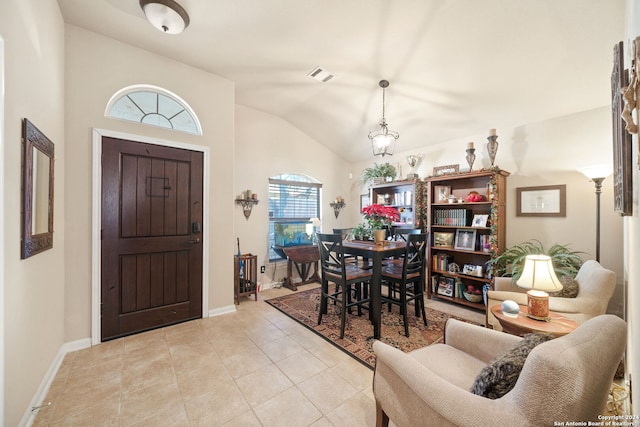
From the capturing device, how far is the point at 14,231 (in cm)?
139

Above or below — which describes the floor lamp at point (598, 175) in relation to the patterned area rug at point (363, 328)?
above

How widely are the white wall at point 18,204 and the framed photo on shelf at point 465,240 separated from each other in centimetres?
426

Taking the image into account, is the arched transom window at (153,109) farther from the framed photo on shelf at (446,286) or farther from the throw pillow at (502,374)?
the framed photo on shelf at (446,286)

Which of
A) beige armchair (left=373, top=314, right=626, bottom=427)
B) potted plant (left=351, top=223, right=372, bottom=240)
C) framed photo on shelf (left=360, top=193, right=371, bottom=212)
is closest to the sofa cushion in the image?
beige armchair (left=373, top=314, right=626, bottom=427)

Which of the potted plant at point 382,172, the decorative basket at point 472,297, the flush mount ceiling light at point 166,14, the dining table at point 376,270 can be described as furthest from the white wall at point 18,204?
the decorative basket at point 472,297

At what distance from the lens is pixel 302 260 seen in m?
4.12

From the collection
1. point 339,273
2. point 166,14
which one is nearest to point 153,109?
point 166,14

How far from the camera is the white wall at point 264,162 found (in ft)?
13.4

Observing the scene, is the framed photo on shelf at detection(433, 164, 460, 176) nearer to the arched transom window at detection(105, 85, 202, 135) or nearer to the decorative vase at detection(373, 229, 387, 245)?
the decorative vase at detection(373, 229, 387, 245)

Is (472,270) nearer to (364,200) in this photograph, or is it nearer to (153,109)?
(364,200)

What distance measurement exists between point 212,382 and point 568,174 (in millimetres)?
4212

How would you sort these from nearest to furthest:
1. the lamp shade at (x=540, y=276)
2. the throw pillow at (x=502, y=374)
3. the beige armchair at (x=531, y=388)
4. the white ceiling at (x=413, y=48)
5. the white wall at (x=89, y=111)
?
the beige armchair at (x=531, y=388) < the throw pillow at (x=502, y=374) < the lamp shade at (x=540, y=276) < the white ceiling at (x=413, y=48) < the white wall at (x=89, y=111)

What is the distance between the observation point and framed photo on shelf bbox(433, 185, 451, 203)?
3.80m

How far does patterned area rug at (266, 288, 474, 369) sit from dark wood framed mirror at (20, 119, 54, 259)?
7.67 feet
